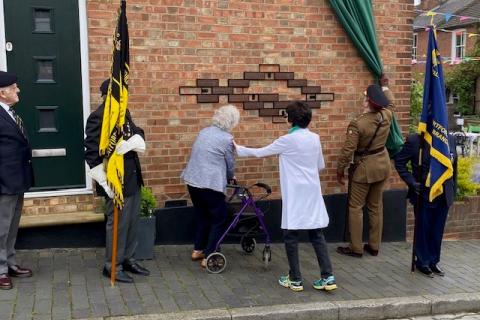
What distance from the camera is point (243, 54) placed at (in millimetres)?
6383

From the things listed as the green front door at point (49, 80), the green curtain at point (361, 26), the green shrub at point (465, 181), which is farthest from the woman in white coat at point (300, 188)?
the green shrub at point (465, 181)

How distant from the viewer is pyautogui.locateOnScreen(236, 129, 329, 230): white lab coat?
16.4ft

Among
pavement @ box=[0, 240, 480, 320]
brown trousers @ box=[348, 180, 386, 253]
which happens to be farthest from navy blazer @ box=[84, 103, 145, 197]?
brown trousers @ box=[348, 180, 386, 253]

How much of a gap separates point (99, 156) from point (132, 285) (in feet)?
3.98

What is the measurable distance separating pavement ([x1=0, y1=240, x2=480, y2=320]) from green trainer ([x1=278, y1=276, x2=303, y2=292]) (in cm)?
6

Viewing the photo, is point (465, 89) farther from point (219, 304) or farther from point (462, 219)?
point (219, 304)

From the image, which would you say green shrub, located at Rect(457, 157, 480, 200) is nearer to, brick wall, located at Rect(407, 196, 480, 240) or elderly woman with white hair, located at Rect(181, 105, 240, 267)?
brick wall, located at Rect(407, 196, 480, 240)

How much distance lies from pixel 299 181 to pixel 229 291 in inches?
46.8

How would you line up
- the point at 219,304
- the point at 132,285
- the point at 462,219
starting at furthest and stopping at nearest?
the point at 462,219 → the point at 132,285 → the point at 219,304

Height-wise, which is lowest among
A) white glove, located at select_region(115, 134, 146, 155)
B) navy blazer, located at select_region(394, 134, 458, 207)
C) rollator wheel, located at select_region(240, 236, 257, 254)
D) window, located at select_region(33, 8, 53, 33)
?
rollator wheel, located at select_region(240, 236, 257, 254)

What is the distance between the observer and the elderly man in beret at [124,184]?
4.86 m

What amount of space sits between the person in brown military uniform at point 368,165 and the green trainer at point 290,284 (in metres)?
1.45

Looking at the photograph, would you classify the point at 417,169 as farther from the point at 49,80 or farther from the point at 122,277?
the point at 49,80

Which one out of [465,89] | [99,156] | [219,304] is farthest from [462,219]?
[465,89]
